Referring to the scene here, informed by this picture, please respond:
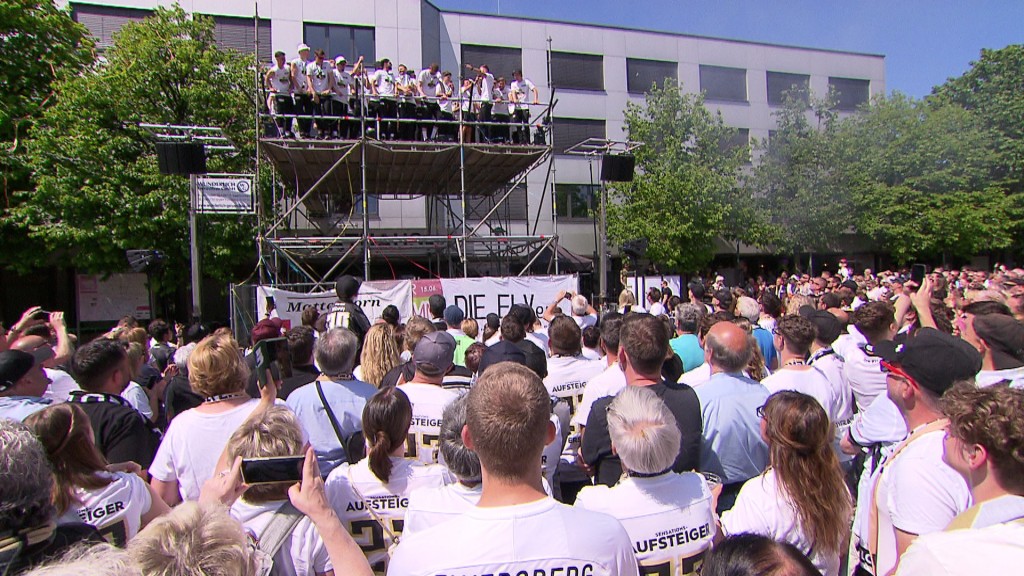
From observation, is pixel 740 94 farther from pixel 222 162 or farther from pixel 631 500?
pixel 631 500

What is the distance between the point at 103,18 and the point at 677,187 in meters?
Result: 21.4

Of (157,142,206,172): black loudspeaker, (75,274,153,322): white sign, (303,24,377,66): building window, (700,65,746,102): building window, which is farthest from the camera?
(700,65,746,102): building window

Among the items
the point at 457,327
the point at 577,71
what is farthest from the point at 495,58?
the point at 457,327

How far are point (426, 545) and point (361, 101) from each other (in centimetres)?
1150

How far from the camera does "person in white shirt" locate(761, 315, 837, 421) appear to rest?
364cm

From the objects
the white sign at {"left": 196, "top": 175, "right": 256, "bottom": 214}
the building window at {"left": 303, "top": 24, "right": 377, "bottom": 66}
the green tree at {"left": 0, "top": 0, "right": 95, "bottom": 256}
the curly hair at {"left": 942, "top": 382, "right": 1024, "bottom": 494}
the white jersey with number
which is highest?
the building window at {"left": 303, "top": 24, "right": 377, "bottom": 66}

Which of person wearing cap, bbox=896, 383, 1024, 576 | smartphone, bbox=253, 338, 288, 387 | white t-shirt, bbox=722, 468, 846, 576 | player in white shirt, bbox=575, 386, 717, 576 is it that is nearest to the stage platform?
smartphone, bbox=253, 338, 288, 387

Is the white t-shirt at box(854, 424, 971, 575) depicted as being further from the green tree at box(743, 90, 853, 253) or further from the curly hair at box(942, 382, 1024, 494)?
the green tree at box(743, 90, 853, 253)

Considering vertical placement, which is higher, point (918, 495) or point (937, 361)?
point (937, 361)

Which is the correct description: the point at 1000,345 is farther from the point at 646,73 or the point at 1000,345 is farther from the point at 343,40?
the point at 646,73

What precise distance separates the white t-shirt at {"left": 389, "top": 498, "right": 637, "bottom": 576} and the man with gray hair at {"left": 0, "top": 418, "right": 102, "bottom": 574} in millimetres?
992

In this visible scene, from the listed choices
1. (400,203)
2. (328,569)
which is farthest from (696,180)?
(328,569)

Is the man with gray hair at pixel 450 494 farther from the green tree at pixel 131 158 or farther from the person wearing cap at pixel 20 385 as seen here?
the green tree at pixel 131 158

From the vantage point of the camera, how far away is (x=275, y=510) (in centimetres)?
200
